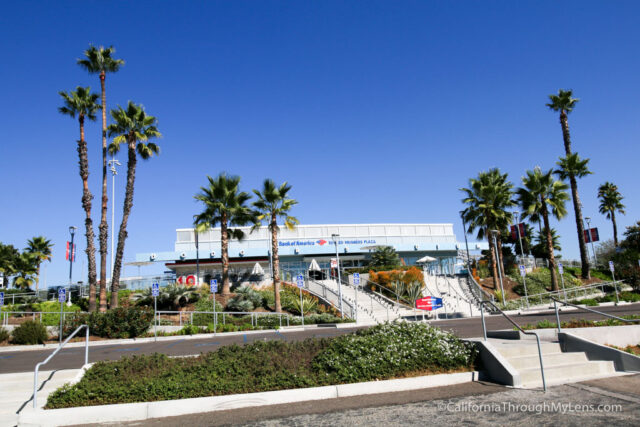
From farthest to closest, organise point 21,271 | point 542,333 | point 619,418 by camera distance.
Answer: point 21,271 < point 542,333 < point 619,418

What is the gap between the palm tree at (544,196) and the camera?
34.4 m

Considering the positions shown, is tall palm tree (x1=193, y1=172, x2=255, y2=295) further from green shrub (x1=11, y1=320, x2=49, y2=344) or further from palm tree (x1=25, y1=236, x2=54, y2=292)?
palm tree (x1=25, y1=236, x2=54, y2=292)

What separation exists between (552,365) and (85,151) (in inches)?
1117

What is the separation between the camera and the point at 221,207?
31.2m

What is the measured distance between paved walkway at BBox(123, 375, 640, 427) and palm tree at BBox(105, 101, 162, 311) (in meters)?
22.4

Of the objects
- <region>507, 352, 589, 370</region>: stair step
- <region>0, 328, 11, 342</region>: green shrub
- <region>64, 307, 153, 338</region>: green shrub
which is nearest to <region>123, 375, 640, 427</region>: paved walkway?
<region>507, 352, 589, 370</region>: stair step

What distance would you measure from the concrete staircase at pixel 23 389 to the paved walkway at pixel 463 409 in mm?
2735

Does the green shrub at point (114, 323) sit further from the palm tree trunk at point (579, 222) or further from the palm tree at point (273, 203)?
the palm tree trunk at point (579, 222)

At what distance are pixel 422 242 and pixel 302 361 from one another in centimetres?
4715

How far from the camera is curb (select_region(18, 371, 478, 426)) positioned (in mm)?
6812

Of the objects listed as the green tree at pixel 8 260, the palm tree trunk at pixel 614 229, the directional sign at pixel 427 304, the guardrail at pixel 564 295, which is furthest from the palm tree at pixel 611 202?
the green tree at pixel 8 260

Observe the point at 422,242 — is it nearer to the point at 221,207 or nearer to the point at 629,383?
the point at 221,207

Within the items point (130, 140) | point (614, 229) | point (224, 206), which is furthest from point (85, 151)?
point (614, 229)

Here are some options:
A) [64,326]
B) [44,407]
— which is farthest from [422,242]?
[44,407]
